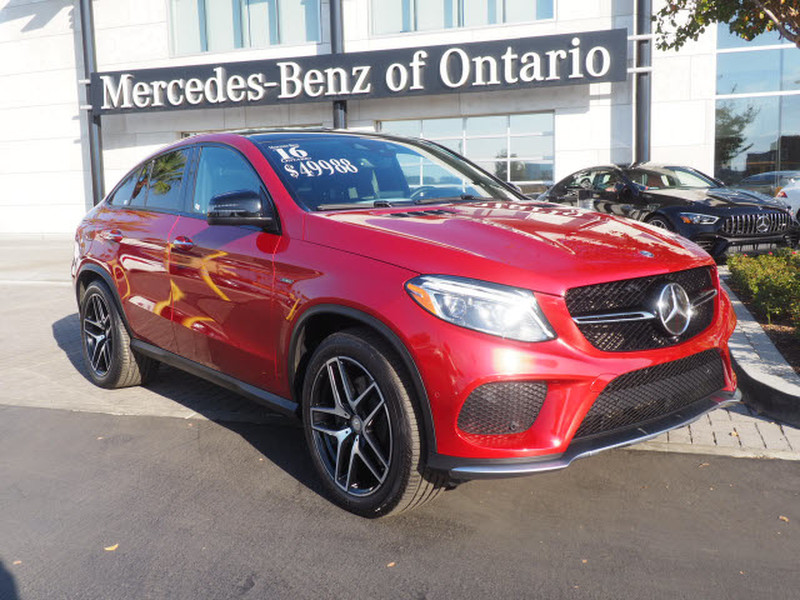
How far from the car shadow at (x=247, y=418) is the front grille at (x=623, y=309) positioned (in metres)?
1.55

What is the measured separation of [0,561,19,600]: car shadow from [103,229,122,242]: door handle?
2.59m

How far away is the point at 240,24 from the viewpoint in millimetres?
20688

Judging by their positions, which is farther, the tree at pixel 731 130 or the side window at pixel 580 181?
the tree at pixel 731 130

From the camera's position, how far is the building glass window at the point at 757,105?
16.7 metres

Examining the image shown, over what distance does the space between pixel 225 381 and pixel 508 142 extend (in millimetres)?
15639

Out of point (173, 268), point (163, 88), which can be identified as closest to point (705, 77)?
point (163, 88)

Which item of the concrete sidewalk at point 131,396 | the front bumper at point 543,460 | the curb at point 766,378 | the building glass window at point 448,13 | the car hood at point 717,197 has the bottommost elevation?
the concrete sidewalk at point 131,396

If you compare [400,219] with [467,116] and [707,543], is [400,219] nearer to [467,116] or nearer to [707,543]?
[707,543]

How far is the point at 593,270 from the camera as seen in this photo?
2982 millimetres

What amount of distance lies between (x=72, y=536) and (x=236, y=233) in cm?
161

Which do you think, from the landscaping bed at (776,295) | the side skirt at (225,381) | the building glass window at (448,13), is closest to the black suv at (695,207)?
the landscaping bed at (776,295)

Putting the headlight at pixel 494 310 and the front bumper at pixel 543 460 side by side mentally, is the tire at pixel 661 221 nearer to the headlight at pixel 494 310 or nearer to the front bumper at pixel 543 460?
the front bumper at pixel 543 460

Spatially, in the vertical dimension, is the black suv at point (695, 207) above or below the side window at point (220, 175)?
below

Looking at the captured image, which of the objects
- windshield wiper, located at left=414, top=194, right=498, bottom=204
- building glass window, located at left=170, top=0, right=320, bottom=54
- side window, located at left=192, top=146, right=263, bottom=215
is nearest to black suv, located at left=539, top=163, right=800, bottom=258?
windshield wiper, located at left=414, top=194, right=498, bottom=204
